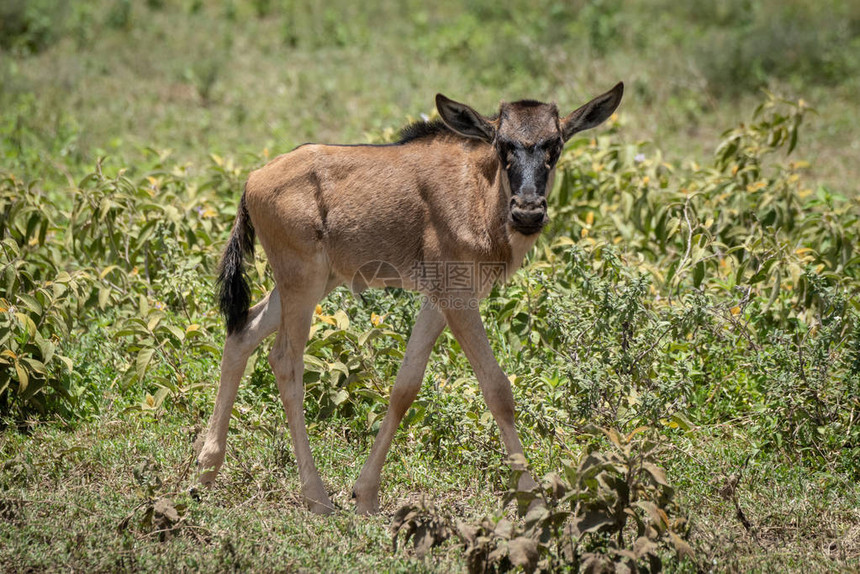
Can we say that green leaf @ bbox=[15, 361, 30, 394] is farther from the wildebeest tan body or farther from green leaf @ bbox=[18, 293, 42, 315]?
the wildebeest tan body

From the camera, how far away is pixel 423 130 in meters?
5.59

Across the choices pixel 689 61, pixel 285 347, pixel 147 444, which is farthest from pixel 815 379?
pixel 689 61

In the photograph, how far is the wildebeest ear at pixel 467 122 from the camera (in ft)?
16.6

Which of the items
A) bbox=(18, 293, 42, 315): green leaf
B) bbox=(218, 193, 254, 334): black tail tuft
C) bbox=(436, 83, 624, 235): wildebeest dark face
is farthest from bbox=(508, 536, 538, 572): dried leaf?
bbox=(18, 293, 42, 315): green leaf

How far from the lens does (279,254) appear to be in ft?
17.7

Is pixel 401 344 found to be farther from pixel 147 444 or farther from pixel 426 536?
pixel 426 536

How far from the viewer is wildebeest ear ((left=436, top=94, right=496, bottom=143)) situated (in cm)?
507

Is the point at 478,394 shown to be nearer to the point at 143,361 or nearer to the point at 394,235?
the point at 394,235

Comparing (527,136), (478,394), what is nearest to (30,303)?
(478,394)

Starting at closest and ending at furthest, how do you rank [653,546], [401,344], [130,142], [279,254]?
[653,546], [279,254], [401,344], [130,142]

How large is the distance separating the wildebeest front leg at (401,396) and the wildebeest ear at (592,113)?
4.02 ft

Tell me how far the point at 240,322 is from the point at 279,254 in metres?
0.51

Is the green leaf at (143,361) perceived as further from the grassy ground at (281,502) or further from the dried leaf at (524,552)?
the dried leaf at (524,552)

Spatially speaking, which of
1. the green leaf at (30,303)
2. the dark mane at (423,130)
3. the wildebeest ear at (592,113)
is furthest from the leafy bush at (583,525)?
the green leaf at (30,303)
